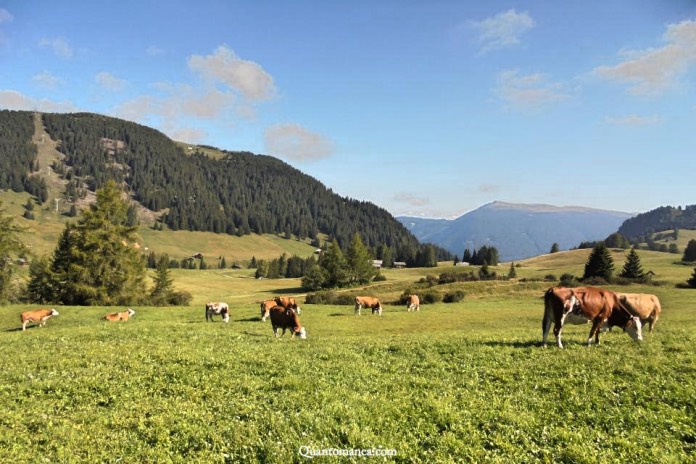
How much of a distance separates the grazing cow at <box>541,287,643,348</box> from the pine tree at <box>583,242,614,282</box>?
7798 centimetres

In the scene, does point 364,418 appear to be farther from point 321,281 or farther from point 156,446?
point 321,281

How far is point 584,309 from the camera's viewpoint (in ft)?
56.9

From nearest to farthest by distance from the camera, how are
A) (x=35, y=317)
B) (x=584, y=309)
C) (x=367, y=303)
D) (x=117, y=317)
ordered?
(x=584, y=309) < (x=35, y=317) < (x=117, y=317) < (x=367, y=303)

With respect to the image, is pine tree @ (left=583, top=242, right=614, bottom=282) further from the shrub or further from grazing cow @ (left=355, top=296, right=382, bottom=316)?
grazing cow @ (left=355, top=296, right=382, bottom=316)

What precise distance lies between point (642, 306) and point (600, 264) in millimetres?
74713

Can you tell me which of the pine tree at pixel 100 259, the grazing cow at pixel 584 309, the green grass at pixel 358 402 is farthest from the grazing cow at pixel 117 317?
the grazing cow at pixel 584 309

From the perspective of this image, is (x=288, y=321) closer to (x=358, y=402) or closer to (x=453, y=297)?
(x=358, y=402)

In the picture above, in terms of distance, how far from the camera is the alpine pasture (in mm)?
8242

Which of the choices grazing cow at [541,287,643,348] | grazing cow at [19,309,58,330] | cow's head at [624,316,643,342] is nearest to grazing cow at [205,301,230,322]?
grazing cow at [19,309,58,330]

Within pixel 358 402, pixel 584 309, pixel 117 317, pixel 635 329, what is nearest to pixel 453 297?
pixel 117 317

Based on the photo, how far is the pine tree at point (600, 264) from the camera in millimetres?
85806

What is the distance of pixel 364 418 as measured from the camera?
31.1 feet

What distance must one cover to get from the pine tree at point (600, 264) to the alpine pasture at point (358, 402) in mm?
76212

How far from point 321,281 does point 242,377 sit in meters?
103
